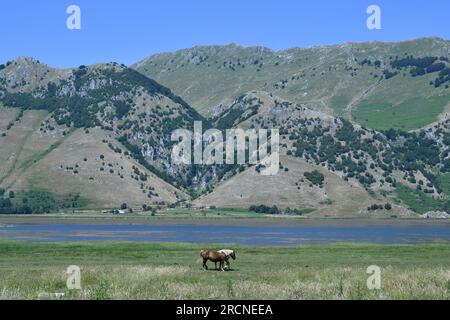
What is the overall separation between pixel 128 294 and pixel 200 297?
329cm

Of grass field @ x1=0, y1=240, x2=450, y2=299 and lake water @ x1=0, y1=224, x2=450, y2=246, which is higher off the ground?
grass field @ x1=0, y1=240, x2=450, y2=299

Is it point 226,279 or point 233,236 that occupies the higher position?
A: point 226,279

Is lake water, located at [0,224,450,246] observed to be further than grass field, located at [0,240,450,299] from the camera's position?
Yes

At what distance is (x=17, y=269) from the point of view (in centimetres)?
5278

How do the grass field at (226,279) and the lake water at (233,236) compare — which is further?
the lake water at (233,236)

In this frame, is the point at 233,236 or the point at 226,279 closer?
the point at 226,279

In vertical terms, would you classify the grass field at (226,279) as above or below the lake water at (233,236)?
above

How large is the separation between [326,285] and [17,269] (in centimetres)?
2577
